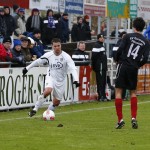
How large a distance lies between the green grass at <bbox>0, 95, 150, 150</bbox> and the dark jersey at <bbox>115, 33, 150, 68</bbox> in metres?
1.38

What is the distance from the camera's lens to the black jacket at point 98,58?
25469 mm

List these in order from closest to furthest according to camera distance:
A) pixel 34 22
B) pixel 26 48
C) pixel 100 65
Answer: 1. pixel 26 48
2. pixel 100 65
3. pixel 34 22

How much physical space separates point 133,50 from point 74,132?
2.18 meters

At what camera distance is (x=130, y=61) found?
15.9 meters

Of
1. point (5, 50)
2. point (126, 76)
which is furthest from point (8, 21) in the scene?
point (126, 76)

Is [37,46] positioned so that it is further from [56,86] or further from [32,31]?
[56,86]

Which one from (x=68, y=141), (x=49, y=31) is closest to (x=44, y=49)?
(x=49, y=31)

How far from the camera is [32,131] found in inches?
592

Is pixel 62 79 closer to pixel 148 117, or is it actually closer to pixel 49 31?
pixel 148 117

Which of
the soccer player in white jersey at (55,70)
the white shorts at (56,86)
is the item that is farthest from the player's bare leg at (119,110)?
the white shorts at (56,86)

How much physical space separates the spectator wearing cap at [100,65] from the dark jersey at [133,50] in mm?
9468

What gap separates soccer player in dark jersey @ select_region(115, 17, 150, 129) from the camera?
15758 mm

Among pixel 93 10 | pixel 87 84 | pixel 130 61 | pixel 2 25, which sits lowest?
pixel 87 84

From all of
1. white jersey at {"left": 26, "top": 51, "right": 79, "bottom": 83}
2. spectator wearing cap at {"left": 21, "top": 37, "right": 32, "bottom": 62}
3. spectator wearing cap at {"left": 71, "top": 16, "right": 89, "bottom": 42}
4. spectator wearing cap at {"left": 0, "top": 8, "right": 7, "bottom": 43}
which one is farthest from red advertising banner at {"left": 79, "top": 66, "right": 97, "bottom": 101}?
white jersey at {"left": 26, "top": 51, "right": 79, "bottom": 83}
